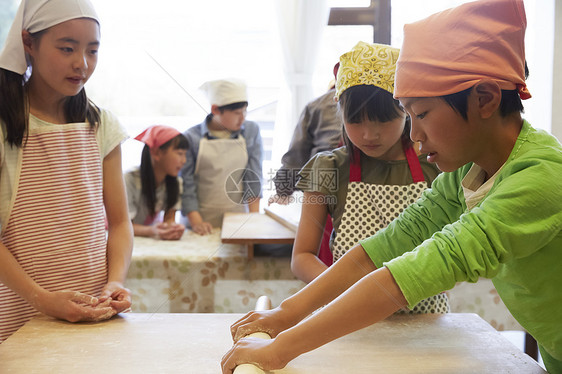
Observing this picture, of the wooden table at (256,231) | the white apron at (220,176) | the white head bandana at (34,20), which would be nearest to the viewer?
the white head bandana at (34,20)

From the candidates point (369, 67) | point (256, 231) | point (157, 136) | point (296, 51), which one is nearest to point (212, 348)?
point (369, 67)

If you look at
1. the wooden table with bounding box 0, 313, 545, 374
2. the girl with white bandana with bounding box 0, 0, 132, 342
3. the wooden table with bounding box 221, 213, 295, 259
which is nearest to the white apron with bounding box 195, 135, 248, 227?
the wooden table with bounding box 221, 213, 295, 259

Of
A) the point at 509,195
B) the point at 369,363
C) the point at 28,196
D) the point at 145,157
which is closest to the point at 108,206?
the point at 28,196

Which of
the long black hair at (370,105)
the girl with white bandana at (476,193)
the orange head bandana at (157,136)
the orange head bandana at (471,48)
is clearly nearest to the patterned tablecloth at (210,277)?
the orange head bandana at (157,136)

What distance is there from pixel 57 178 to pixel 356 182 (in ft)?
1.45

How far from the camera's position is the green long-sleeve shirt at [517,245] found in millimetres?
441

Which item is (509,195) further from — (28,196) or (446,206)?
(28,196)

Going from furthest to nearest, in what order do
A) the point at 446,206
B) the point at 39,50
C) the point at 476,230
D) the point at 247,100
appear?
the point at 247,100, the point at 39,50, the point at 446,206, the point at 476,230

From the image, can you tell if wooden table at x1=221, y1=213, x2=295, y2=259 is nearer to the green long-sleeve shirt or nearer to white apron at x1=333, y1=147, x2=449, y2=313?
white apron at x1=333, y1=147, x2=449, y2=313

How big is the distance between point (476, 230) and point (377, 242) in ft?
0.63

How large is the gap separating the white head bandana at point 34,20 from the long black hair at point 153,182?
40cm

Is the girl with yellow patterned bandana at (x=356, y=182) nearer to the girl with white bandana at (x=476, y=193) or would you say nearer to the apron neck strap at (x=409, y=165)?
the apron neck strap at (x=409, y=165)

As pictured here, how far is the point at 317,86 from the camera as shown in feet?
4.24

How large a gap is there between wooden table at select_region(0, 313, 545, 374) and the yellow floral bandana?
0.32m
